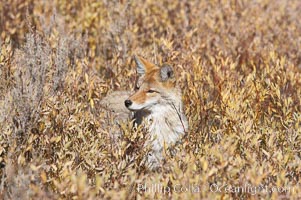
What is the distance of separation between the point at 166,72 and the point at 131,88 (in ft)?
3.96

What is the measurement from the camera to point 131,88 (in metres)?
6.36

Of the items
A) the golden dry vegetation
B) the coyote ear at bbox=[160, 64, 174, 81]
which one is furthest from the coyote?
the golden dry vegetation

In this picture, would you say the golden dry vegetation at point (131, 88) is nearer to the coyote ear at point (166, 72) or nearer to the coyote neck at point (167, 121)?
the coyote neck at point (167, 121)

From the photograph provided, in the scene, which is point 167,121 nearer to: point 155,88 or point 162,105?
point 162,105

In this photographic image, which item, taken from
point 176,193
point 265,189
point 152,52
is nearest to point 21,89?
point 176,193

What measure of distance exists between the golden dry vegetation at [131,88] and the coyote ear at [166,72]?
1.56 ft

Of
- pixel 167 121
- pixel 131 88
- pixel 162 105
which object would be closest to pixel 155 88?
pixel 162 105

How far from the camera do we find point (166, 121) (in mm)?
5270

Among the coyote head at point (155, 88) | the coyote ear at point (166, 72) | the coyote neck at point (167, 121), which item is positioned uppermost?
the coyote ear at point (166, 72)

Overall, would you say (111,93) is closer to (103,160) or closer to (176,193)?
(103,160)

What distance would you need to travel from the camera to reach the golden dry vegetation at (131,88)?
146 inches

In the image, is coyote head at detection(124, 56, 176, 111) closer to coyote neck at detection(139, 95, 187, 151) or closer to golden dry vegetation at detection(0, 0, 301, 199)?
coyote neck at detection(139, 95, 187, 151)

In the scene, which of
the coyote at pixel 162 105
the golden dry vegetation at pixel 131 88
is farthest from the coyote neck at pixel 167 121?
the golden dry vegetation at pixel 131 88

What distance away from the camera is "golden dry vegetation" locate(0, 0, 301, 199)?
3.71 m
